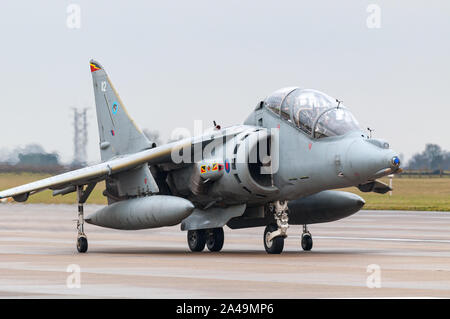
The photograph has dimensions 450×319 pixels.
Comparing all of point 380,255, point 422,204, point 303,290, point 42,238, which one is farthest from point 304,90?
point 422,204

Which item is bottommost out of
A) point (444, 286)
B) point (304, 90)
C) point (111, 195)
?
point (444, 286)

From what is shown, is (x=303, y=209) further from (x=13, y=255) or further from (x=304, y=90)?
(x=13, y=255)

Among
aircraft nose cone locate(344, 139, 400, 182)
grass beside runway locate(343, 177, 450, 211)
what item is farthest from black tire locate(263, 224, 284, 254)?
grass beside runway locate(343, 177, 450, 211)

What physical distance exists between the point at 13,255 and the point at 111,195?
10.3 feet

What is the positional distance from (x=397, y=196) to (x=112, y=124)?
40.6 m

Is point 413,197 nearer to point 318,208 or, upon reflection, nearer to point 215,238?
point 318,208

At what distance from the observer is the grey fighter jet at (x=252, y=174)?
18328mm

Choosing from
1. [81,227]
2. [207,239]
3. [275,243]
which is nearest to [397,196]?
[207,239]

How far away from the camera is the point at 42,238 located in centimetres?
2792

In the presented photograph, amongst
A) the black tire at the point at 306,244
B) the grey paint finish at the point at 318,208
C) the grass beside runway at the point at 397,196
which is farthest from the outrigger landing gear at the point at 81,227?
the grass beside runway at the point at 397,196

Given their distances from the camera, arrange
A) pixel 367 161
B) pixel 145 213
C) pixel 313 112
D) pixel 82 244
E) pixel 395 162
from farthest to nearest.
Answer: pixel 82 244 < pixel 145 213 < pixel 313 112 < pixel 367 161 < pixel 395 162

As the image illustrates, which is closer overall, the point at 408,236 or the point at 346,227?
the point at 408,236

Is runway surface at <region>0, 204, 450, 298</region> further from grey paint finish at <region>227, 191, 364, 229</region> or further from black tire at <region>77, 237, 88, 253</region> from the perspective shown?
grey paint finish at <region>227, 191, 364, 229</region>

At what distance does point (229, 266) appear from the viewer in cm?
1700
